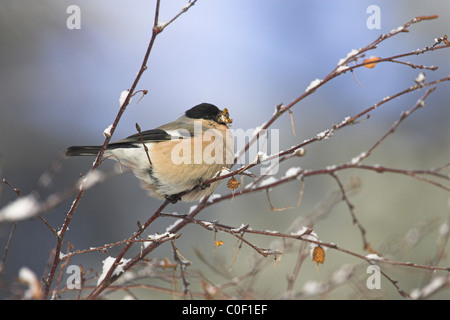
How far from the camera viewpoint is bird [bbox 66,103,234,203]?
199cm

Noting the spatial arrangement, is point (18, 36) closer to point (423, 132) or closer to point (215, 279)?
point (215, 279)

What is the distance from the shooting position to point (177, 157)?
6.69 feet

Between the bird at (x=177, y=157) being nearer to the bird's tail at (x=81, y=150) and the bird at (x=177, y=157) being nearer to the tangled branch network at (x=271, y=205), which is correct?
the bird's tail at (x=81, y=150)

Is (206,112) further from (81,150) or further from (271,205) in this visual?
(271,205)

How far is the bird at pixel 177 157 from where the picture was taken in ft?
6.52

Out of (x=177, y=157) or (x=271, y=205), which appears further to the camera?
(x=177, y=157)

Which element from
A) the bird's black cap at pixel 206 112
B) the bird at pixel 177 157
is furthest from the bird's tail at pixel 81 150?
the bird's black cap at pixel 206 112

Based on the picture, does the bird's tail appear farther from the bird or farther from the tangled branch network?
the tangled branch network

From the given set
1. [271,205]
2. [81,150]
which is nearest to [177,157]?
[81,150]

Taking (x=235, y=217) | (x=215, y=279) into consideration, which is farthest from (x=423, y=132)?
(x=215, y=279)

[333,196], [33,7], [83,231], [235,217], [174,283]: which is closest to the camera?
[174,283]

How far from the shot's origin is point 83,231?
4848mm

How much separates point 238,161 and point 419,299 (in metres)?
0.81
